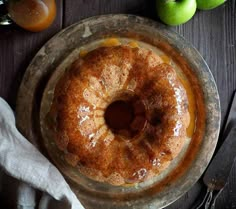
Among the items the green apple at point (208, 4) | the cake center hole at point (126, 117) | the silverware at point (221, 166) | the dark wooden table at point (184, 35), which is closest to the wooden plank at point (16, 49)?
the dark wooden table at point (184, 35)

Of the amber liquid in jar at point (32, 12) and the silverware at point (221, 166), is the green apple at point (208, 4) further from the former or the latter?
the amber liquid in jar at point (32, 12)

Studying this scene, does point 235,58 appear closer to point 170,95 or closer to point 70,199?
point 170,95

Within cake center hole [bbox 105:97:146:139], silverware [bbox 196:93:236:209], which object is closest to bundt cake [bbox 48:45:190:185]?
cake center hole [bbox 105:97:146:139]

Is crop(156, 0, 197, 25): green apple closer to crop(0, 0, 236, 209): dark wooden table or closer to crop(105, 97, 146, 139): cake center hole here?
crop(0, 0, 236, 209): dark wooden table

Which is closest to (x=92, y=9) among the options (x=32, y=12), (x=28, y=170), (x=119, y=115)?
(x=32, y=12)

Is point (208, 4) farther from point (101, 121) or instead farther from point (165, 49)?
point (101, 121)

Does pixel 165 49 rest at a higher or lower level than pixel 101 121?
higher
